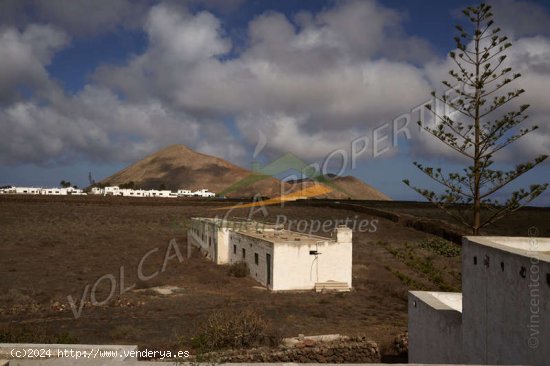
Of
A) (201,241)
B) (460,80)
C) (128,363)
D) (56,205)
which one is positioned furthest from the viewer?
(56,205)

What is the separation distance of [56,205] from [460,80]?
60.7 metres

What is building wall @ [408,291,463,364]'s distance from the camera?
28.4 ft

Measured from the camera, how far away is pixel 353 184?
184250mm

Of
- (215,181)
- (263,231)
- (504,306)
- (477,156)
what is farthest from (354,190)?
(504,306)

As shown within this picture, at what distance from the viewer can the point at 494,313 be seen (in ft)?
23.1

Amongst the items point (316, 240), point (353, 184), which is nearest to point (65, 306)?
point (316, 240)

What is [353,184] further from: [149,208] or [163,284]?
[163,284]

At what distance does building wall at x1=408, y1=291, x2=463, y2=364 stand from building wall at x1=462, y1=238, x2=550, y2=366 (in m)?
0.57

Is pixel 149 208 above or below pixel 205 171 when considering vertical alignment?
below

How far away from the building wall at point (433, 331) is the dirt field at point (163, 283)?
4.05m

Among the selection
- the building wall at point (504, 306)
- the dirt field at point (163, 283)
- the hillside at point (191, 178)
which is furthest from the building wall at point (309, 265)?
the hillside at point (191, 178)

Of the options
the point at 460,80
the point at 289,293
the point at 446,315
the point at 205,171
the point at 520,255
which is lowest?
the point at 289,293

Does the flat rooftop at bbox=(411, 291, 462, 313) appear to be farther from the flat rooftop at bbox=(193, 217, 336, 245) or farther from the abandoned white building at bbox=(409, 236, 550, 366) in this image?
the flat rooftop at bbox=(193, 217, 336, 245)

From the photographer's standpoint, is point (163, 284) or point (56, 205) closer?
point (163, 284)
